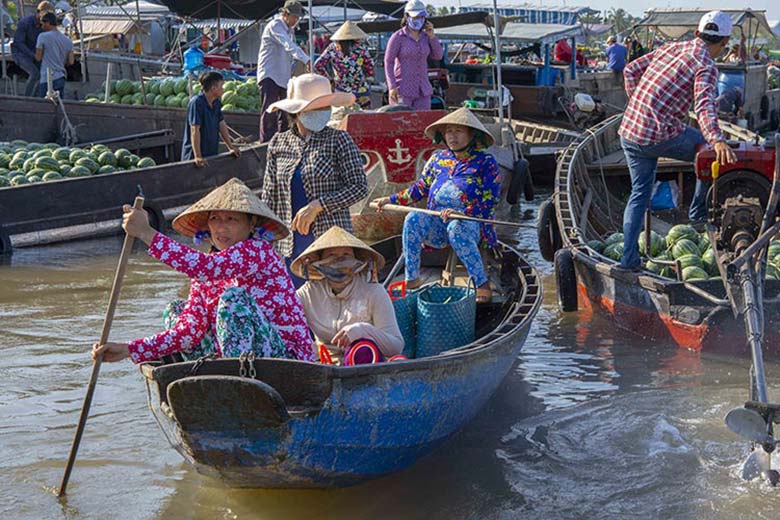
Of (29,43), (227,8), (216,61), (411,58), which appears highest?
(227,8)

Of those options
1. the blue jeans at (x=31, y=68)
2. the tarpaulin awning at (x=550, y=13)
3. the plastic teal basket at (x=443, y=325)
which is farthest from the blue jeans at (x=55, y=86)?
the tarpaulin awning at (x=550, y=13)

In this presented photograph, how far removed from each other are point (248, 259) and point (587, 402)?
112 inches

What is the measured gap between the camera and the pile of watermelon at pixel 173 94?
14930mm

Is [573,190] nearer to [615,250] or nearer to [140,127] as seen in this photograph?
[615,250]

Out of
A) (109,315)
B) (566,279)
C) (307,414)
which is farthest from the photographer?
(566,279)

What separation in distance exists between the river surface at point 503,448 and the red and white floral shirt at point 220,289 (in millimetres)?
909

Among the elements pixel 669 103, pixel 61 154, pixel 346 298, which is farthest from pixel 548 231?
pixel 61 154

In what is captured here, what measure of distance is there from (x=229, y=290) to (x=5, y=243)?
268 inches

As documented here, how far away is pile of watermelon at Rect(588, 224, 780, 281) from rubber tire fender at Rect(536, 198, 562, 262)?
2.32 ft

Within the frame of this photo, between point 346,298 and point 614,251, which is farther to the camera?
point 614,251

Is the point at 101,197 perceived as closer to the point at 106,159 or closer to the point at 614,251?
the point at 106,159

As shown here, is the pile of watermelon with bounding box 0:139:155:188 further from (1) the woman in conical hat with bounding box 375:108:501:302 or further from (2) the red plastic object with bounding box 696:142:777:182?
(2) the red plastic object with bounding box 696:142:777:182

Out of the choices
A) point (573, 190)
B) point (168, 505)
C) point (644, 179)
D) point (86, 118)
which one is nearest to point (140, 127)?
point (86, 118)

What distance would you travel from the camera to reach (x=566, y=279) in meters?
8.70
